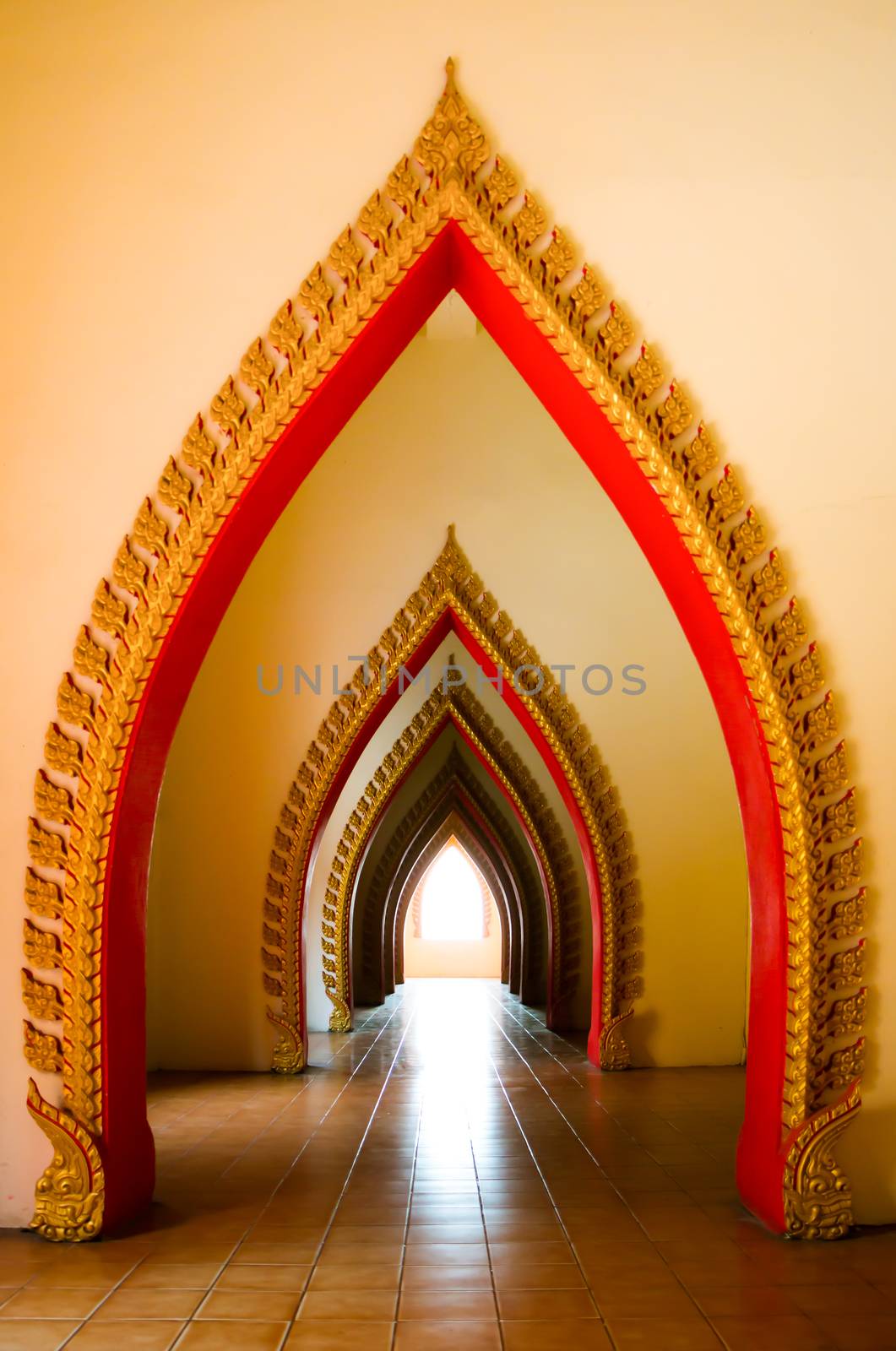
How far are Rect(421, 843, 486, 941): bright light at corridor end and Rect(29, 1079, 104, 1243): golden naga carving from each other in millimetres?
17287

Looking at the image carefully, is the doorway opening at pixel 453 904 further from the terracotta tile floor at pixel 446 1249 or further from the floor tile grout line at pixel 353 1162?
the terracotta tile floor at pixel 446 1249

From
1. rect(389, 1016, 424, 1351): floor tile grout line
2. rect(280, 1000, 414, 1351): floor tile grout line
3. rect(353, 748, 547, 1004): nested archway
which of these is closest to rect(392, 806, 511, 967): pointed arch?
rect(353, 748, 547, 1004): nested archway

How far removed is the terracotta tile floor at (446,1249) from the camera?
2.49m

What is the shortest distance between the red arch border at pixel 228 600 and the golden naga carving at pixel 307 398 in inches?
1.6

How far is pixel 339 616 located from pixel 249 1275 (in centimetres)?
397

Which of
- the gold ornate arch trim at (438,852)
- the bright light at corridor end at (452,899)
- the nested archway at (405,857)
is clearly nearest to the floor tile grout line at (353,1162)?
the nested archway at (405,857)

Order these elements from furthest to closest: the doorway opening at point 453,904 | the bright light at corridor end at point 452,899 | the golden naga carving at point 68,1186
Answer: the bright light at corridor end at point 452,899
the doorway opening at point 453,904
the golden naga carving at point 68,1186

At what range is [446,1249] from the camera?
9.95ft

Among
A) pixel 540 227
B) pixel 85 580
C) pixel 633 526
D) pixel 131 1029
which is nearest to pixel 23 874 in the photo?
pixel 131 1029

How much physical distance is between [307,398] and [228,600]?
0.67 m

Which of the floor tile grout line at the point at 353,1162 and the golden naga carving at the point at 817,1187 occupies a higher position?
the golden naga carving at the point at 817,1187

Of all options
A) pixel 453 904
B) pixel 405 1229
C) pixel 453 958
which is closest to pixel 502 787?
pixel 405 1229

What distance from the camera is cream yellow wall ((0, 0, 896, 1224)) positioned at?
3266 mm

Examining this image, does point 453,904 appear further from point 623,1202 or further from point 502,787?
point 623,1202
